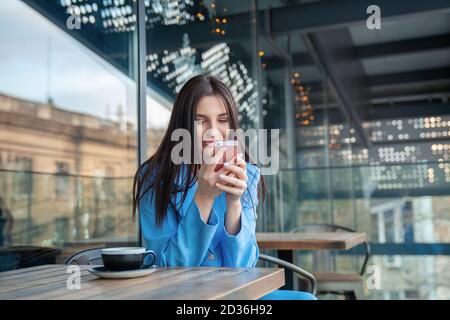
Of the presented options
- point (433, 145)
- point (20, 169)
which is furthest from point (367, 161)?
point (20, 169)

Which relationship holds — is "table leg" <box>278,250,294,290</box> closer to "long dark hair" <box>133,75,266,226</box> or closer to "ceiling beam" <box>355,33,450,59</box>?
"long dark hair" <box>133,75,266,226</box>

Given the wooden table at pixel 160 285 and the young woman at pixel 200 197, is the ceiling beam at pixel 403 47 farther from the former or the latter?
the wooden table at pixel 160 285

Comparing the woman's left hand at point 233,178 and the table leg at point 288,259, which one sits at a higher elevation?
the woman's left hand at point 233,178

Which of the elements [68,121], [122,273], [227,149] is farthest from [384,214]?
[122,273]

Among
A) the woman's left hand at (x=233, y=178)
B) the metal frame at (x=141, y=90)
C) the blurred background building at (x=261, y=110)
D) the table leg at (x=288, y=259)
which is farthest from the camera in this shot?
the table leg at (x=288, y=259)

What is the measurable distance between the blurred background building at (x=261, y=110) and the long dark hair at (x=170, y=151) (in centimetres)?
60

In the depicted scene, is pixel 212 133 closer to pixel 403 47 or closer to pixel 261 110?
pixel 261 110

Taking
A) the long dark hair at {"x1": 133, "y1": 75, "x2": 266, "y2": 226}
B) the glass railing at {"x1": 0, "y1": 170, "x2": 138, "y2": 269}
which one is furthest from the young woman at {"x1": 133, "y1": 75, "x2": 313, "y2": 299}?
the glass railing at {"x1": 0, "y1": 170, "x2": 138, "y2": 269}

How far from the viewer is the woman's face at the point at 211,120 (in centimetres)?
136

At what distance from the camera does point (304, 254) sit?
4176 mm

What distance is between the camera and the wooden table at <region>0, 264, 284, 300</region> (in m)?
0.87

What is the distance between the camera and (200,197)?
50.3 inches

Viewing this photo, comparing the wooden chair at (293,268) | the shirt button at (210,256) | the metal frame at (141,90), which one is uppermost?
the metal frame at (141,90)

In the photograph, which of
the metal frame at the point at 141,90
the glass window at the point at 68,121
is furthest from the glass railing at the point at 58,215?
the metal frame at the point at 141,90
